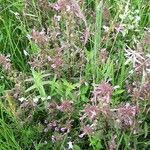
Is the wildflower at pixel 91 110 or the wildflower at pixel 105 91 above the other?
the wildflower at pixel 105 91

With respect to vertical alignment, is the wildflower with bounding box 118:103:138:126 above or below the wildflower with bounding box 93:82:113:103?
below

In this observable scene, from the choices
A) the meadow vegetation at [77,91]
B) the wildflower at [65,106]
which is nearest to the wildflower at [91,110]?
the meadow vegetation at [77,91]

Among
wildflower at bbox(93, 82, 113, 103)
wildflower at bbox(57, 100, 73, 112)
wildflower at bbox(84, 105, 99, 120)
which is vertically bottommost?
wildflower at bbox(57, 100, 73, 112)

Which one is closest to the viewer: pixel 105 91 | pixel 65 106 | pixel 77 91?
pixel 105 91

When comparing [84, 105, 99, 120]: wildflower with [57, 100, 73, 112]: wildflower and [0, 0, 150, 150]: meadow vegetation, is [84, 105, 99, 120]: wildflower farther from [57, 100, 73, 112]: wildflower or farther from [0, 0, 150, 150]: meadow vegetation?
[57, 100, 73, 112]: wildflower

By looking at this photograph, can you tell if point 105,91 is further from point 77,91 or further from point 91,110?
point 77,91

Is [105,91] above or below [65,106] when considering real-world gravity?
above

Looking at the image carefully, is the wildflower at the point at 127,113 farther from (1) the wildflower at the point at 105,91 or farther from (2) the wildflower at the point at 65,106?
(2) the wildflower at the point at 65,106

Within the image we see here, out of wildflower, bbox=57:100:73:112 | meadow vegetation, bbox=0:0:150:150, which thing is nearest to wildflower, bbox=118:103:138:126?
meadow vegetation, bbox=0:0:150:150

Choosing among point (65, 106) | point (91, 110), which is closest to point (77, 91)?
point (65, 106)
